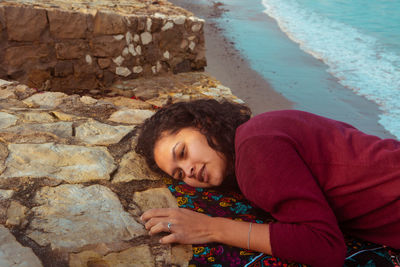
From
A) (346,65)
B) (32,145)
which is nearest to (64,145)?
(32,145)

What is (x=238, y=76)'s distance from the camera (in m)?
6.43

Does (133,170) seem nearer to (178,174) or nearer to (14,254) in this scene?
(178,174)

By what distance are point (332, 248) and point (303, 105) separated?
428 cm

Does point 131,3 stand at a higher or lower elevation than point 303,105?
higher

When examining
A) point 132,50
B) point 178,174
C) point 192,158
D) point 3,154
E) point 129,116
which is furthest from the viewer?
point 132,50

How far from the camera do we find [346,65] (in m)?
7.62

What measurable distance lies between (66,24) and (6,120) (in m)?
1.80

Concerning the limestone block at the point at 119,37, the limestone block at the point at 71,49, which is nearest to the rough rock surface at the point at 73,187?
the limestone block at the point at 71,49

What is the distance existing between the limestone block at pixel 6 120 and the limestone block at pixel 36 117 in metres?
0.06

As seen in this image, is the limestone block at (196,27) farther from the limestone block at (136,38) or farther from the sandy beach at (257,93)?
the sandy beach at (257,93)

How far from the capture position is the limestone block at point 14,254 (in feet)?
4.25

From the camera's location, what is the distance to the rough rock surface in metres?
1.49

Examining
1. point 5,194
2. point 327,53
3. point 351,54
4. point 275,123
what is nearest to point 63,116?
point 5,194

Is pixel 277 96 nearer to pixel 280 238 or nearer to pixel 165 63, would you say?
pixel 165 63
